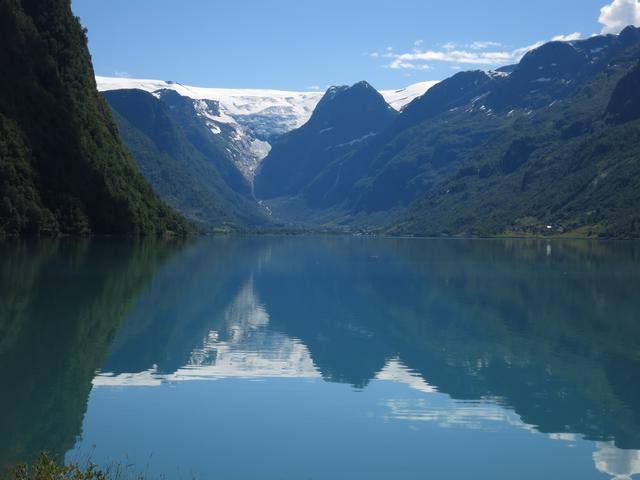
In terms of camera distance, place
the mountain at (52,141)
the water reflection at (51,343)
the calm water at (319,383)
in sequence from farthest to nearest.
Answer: the mountain at (52,141), the water reflection at (51,343), the calm water at (319,383)

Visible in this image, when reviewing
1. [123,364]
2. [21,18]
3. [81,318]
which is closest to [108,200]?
[21,18]

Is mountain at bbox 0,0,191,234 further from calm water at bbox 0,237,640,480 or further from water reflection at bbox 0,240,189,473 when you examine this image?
calm water at bbox 0,237,640,480

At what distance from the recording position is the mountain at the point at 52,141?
158 meters

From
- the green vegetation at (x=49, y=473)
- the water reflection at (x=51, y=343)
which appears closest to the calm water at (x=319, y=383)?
the water reflection at (x=51, y=343)

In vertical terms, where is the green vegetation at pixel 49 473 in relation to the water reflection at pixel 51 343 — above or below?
above

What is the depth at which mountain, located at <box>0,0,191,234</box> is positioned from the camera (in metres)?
158

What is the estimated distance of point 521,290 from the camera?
6875cm

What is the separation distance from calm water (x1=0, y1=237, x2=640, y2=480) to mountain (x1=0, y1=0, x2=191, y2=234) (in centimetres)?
10518

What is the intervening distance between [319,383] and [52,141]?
156412 millimetres

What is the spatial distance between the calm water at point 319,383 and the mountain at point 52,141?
105185 millimetres

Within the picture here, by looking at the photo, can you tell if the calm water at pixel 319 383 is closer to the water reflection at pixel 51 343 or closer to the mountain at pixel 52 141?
the water reflection at pixel 51 343

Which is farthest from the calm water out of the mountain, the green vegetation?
the mountain

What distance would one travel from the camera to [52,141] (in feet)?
567

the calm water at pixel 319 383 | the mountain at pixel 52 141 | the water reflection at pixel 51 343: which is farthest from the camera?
the mountain at pixel 52 141
